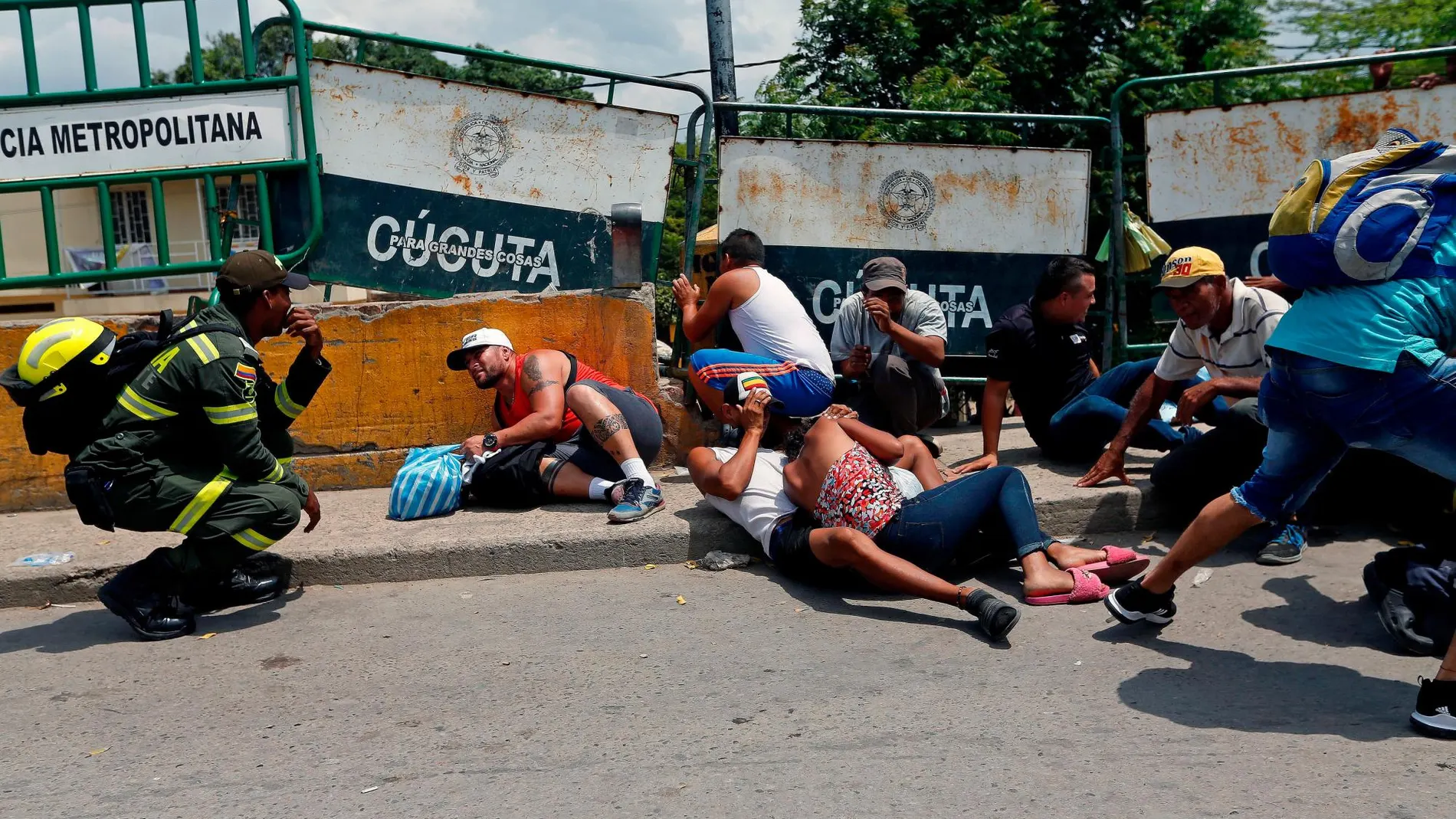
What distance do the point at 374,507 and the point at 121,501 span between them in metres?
1.54

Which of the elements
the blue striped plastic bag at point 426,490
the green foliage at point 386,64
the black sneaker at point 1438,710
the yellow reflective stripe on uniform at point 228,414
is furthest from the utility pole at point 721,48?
the black sneaker at point 1438,710

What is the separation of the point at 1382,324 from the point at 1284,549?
166 cm

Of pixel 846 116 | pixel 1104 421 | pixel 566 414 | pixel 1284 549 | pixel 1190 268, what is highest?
pixel 846 116

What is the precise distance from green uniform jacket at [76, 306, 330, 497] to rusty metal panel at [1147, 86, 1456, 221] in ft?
16.9

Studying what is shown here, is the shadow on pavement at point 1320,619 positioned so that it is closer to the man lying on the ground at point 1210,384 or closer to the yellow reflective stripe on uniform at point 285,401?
the man lying on the ground at point 1210,384

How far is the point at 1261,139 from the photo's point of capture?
6777 millimetres

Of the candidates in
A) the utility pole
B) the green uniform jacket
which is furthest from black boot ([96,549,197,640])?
the utility pole

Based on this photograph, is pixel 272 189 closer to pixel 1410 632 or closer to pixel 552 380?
pixel 552 380

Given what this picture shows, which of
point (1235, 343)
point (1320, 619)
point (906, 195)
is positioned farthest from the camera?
point (906, 195)

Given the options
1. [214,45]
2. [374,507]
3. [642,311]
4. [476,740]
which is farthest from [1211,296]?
[214,45]

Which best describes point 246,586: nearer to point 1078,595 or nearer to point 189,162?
point 189,162

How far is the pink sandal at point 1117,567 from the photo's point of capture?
450cm

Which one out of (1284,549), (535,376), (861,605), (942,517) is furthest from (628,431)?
(1284,549)

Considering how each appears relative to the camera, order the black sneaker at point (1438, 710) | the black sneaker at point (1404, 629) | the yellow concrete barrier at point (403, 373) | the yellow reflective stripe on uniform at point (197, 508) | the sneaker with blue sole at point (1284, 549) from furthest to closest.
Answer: the yellow concrete barrier at point (403, 373)
the sneaker with blue sole at point (1284, 549)
the yellow reflective stripe on uniform at point (197, 508)
the black sneaker at point (1404, 629)
the black sneaker at point (1438, 710)
